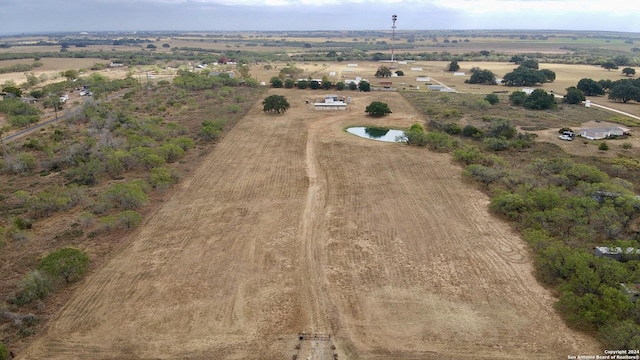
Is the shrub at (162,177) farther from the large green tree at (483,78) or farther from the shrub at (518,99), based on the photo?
the large green tree at (483,78)

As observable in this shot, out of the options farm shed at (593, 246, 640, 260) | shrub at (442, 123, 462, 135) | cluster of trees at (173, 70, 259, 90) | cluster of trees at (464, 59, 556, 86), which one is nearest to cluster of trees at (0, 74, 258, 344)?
cluster of trees at (173, 70, 259, 90)

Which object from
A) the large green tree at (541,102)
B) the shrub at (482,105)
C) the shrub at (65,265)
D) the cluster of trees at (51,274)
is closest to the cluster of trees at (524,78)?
the large green tree at (541,102)

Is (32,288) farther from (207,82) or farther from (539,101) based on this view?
(539,101)

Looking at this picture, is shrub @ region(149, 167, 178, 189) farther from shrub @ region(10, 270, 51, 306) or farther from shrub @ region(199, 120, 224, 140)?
shrub @ region(10, 270, 51, 306)

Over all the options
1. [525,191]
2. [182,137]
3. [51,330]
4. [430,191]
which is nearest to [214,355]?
[51,330]

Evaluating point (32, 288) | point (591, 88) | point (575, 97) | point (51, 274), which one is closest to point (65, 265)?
point (51, 274)

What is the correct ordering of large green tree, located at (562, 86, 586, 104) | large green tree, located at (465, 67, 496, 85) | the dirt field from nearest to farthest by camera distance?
1. the dirt field
2. large green tree, located at (562, 86, 586, 104)
3. large green tree, located at (465, 67, 496, 85)
